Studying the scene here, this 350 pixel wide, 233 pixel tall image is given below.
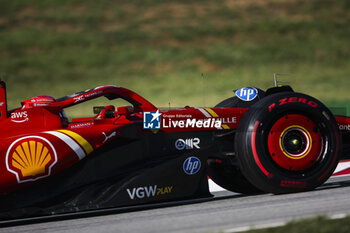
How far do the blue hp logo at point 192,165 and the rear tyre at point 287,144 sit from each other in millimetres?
425

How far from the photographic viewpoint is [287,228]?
3648 millimetres

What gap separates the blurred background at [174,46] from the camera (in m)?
26.3

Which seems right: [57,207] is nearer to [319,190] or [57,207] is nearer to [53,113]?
[53,113]

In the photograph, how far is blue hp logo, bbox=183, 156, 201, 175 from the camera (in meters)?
5.21

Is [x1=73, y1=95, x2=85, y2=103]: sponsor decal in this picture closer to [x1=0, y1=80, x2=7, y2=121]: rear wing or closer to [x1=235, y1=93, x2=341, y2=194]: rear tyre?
[x1=0, y1=80, x2=7, y2=121]: rear wing

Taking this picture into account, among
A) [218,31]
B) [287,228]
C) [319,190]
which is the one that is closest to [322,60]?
[218,31]

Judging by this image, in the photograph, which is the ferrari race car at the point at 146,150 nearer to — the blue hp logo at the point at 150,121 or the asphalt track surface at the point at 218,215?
the blue hp logo at the point at 150,121

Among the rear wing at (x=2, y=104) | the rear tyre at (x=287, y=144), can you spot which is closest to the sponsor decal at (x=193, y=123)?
the rear tyre at (x=287, y=144)

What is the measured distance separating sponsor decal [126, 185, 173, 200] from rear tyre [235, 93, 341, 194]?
80 centimetres

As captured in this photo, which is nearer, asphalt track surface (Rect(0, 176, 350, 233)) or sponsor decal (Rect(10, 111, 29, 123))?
asphalt track surface (Rect(0, 176, 350, 233))

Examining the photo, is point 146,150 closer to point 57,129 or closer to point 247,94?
point 57,129

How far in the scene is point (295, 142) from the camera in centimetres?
528

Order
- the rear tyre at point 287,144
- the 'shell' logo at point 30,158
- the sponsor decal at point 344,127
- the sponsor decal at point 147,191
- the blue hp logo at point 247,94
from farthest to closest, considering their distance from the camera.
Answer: the blue hp logo at point 247,94
the sponsor decal at point 344,127
the rear tyre at point 287,144
the sponsor decal at point 147,191
the 'shell' logo at point 30,158

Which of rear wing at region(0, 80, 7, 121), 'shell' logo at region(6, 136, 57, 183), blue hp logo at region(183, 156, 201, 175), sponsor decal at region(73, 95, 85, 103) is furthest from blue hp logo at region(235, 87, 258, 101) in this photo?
rear wing at region(0, 80, 7, 121)
